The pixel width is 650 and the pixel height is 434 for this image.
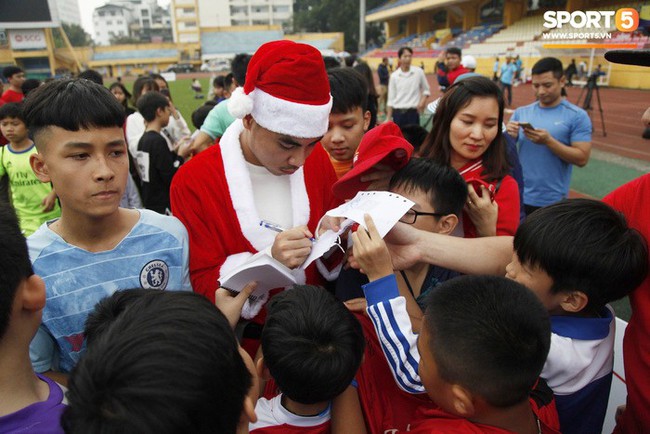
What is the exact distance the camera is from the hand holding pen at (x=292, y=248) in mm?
1404

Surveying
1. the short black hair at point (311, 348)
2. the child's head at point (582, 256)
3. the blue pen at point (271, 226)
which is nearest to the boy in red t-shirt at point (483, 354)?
the short black hair at point (311, 348)

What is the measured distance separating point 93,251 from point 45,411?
0.58 metres

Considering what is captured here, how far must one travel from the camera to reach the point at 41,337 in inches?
51.1

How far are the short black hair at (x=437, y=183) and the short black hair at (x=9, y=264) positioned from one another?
48.3 inches

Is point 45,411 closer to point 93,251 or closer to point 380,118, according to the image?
point 93,251

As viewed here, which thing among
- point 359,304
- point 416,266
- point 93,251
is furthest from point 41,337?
point 416,266

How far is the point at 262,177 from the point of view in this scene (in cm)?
174

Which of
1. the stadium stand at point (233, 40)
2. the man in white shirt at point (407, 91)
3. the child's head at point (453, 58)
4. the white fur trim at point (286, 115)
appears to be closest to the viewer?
the white fur trim at point (286, 115)

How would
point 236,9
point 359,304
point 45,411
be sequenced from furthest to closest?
point 236,9 < point 359,304 < point 45,411

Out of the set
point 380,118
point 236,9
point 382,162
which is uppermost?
point 236,9

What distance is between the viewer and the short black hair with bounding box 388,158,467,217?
5.29 feet

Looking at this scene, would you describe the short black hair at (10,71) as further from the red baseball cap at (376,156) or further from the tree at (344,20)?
the tree at (344,20)

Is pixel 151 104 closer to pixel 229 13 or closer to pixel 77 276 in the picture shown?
pixel 77 276

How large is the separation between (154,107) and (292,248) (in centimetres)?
354
